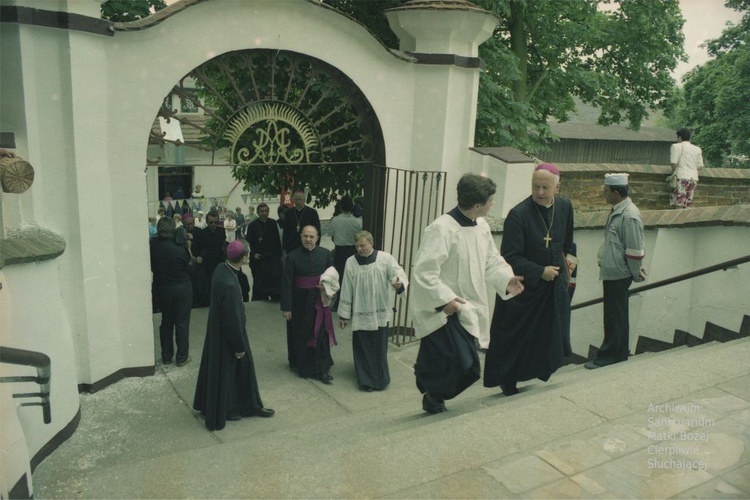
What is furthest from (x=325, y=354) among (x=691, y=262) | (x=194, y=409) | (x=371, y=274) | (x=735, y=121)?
(x=735, y=121)

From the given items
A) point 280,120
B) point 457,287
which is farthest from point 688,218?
point 280,120

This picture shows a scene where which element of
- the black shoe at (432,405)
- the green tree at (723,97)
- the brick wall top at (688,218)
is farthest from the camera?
the green tree at (723,97)

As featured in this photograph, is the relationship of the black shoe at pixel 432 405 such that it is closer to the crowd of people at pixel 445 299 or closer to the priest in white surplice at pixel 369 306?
the crowd of people at pixel 445 299

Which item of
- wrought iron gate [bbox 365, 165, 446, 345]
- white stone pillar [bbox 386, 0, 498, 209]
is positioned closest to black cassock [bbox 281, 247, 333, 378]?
wrought iron gate [bbox 365, 165, 446, 345]

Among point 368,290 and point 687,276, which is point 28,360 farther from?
point 687,276

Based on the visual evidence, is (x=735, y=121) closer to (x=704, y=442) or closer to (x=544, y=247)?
(x=544, y=247)

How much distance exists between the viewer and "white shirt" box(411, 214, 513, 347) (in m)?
4.42

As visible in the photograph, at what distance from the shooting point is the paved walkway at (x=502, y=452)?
3.17 metres

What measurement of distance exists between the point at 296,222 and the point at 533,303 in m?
5.24

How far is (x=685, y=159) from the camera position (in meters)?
10.8

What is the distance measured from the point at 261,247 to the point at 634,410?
673cm

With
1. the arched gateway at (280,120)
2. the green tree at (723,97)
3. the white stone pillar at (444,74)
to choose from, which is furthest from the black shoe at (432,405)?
the green tree at (723,97)

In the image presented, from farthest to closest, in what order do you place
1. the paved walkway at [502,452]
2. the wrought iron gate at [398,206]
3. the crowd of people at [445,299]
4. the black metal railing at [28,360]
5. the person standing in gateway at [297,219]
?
the person standing in gateway at [297,219]
the wrought iron gate at [398,206]
the crowd of people at [445,299]
the black metal railing at [28,360]
the paved walkway at [502,452]

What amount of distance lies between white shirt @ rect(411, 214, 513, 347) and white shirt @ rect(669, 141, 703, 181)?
24.2ft
